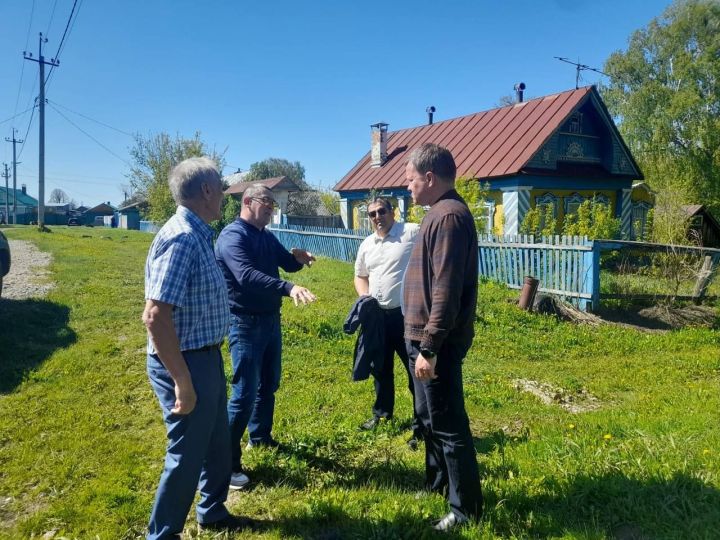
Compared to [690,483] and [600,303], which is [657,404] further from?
[600,303]

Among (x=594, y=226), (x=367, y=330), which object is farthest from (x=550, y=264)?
(x=367, y=330)

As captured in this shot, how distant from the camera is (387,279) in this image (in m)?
4.12

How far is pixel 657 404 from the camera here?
15.7 ft

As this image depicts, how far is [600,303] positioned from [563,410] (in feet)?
17.4

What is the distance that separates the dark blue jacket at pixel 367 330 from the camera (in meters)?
4.05

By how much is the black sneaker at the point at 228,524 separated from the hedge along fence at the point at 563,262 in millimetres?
7121

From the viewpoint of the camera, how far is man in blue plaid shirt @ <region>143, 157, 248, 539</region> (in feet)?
7.77

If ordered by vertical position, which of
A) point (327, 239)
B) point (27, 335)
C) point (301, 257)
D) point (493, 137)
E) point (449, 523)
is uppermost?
point (493, 137)

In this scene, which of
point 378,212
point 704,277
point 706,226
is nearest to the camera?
point 378,212

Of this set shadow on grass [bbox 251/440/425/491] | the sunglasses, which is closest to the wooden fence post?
the sunglasses

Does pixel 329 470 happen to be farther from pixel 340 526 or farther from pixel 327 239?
pixel 327 239

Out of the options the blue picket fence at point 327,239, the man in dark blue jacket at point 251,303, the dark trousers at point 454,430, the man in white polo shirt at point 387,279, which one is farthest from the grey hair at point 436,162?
the blue picket fence at point 327,239

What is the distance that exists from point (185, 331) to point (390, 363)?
214 centimetres

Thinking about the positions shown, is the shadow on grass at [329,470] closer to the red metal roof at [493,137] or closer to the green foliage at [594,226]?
the green foliage at [594,226]
